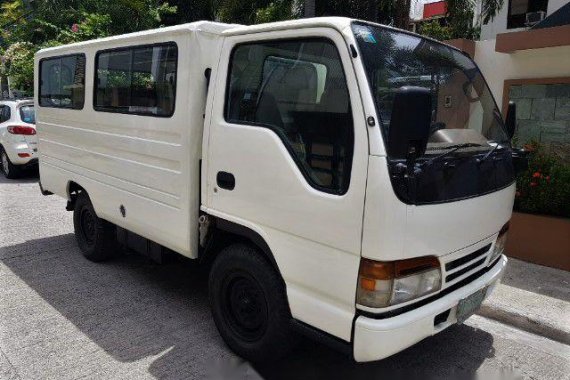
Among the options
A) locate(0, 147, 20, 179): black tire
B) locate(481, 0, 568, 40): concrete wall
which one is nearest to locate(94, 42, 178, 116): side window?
locate(0, 147, 20, 179): black tire

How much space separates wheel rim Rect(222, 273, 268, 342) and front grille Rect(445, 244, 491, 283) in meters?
1.12

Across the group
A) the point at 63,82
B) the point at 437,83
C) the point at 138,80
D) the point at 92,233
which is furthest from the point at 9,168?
the point at 437,83

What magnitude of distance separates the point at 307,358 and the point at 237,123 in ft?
5.49

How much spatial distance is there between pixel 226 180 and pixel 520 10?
14418mm

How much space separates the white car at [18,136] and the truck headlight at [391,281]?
358 inches

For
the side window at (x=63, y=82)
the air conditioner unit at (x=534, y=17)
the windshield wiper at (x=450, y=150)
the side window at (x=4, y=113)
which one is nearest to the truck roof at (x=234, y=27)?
the side window at (x=63, y=82)

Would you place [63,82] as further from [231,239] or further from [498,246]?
[498,246]

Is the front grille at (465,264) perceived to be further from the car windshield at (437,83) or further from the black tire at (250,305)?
the black tire at (250,305)

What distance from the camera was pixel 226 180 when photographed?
303cm

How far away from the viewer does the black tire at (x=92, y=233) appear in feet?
15.8

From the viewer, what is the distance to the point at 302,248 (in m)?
2.63

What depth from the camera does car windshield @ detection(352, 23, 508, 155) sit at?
98.0 inches

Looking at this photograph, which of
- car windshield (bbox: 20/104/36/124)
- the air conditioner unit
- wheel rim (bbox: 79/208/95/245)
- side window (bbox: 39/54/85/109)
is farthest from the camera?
the air conditioner unit

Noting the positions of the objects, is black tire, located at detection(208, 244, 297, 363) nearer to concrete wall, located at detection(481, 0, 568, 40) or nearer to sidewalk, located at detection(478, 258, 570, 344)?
sidewalk, located at detection(478, 258, 570, 344)
